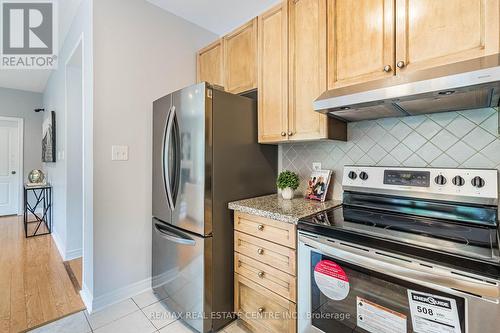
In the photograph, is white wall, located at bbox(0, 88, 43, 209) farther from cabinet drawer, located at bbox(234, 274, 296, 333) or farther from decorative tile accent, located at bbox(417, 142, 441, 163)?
decorative tile accent, located at bbox(417, 142, 441, 163)

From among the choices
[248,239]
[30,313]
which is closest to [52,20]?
[30,313]

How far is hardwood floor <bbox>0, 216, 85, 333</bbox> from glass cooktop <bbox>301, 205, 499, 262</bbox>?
2.08 meters

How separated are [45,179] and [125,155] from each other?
12.6 feet

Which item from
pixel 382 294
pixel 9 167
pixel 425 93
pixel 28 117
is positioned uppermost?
pixel 28 117

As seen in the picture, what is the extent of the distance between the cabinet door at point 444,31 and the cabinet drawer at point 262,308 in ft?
4.77

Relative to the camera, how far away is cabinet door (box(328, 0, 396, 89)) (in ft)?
4.16

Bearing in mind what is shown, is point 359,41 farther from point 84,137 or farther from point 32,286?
point 32,286

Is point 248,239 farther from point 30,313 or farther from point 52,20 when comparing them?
point 52,20

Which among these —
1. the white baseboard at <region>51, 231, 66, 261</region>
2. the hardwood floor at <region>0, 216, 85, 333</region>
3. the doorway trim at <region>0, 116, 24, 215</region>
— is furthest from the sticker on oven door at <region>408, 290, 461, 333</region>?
the doorway trim at <region>0, 116, 24, 215</region>

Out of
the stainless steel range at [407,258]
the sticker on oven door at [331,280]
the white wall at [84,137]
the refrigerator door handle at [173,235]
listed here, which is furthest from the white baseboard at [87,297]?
the sticker on oven door at [331,280]

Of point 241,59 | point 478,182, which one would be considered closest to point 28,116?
point 241,59

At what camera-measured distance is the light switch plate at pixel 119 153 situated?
6.34 ft

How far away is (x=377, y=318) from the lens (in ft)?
3.33

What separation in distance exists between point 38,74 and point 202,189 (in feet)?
14.0
